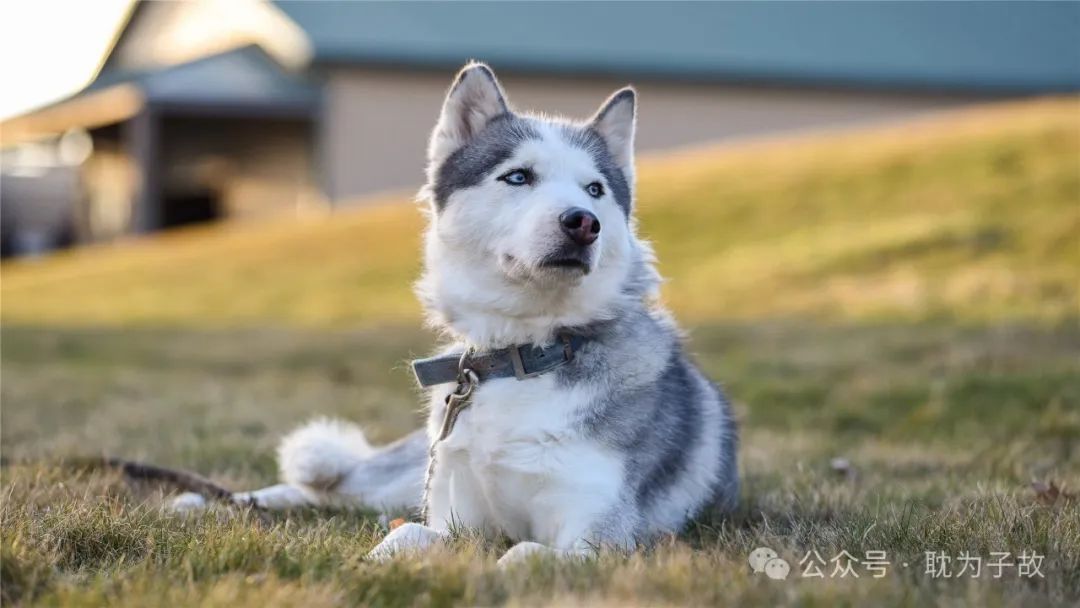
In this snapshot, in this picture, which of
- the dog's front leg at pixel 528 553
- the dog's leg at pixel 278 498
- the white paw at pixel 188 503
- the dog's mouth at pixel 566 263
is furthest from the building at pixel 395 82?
the dog's front leg at pixel 528 553

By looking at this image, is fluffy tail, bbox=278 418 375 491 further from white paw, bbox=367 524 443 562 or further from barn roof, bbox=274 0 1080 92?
barn roof, bbox=274 0 1080 92

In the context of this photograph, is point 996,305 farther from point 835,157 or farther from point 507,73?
point 507,73

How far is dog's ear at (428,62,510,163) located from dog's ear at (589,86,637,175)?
1.37 feet

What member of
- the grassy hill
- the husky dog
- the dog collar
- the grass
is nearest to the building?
the grassy hill

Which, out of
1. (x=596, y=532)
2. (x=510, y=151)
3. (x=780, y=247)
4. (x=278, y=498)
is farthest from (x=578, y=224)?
(x=780, y=247)

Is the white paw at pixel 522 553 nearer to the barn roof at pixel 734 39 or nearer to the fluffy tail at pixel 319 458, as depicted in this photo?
the fluffy tail at pixel 319 458

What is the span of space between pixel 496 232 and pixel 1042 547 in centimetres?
211

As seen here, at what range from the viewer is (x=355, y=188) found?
28.7 m

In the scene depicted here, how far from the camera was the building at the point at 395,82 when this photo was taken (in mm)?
28125

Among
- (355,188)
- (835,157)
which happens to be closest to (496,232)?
(835,157)

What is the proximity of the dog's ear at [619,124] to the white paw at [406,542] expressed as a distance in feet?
5.68

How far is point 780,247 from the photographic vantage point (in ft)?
60.7

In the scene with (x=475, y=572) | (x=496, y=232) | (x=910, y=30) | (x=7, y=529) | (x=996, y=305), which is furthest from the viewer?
(x=910, y=30)

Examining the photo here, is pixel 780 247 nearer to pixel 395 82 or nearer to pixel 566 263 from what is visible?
pixel 395 82
